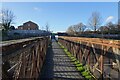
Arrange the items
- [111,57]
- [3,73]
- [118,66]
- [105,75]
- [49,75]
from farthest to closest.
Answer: [49,75] < [105,75] < [111,57] < [118,66] < [3,73]

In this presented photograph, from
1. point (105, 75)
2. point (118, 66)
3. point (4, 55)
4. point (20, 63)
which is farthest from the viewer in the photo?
point (105, 75)

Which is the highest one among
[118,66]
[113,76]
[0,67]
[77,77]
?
[0,67]

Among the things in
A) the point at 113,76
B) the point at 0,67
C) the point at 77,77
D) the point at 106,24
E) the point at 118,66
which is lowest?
the point at 77,77

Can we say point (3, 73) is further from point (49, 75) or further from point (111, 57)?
point (49, 75)

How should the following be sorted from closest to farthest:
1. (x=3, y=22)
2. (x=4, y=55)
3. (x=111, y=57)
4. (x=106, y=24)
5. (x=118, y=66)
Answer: (x=4, y=55), (x=118, y=66), (x=111, y=57), (x=3, y=22), (x=106, y=24)

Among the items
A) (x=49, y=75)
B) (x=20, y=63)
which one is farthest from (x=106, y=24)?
(x=20, y=63)

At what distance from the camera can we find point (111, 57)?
6.66m

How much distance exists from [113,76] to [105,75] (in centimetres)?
78

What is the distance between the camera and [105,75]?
7613mm

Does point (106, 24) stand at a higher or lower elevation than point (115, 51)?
higher

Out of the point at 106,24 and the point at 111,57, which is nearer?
the point at 111,57

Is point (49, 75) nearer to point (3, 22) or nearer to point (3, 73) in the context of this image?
point (3, 73)

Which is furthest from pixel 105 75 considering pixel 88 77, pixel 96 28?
pixel 96 28

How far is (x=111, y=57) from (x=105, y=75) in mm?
1178
